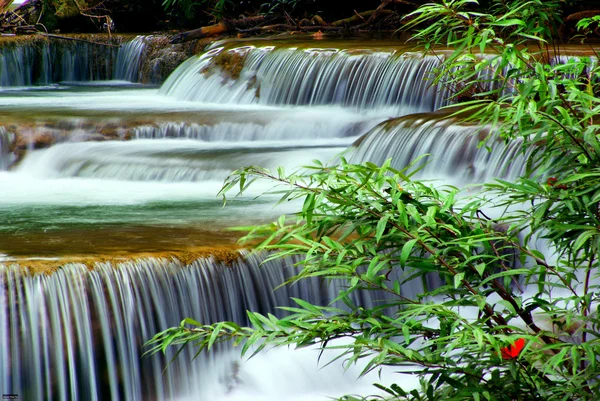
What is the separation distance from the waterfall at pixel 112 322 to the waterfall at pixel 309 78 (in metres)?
4.56

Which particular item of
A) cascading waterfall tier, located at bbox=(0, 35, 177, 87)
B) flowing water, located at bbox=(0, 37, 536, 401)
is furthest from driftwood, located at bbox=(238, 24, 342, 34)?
flowing water, located at bbox=(0, 37, 536, 401)

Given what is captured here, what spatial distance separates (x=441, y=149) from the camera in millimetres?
6789

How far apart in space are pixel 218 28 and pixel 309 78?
4.07m

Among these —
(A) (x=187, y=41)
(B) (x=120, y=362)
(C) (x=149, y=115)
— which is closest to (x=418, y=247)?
(B) (x=120, y=362)

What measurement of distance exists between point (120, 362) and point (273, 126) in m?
4.86

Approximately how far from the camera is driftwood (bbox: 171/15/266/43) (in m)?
13.4

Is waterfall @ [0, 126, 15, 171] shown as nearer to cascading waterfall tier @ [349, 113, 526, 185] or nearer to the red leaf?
cascading waterfall tier @ [349, 113, 526, 185]

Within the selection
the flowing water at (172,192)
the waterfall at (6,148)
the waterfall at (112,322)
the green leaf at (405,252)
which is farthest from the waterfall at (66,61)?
the green leaf at (405,252)

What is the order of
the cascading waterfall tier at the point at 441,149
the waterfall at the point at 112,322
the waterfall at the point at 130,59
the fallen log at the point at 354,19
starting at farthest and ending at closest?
the waterfall at the point at 130,59 → the fallen log at the point at 354,19 → the cascading waterfall tier at the point at 441,149 → the waterfall at the point at 112,322

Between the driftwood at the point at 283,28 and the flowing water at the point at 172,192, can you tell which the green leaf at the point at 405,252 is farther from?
the driftwood at the point at 283,28

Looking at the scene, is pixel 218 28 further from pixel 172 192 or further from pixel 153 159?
pixel 172 192

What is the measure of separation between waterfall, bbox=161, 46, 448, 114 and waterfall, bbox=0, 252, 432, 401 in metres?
4.56

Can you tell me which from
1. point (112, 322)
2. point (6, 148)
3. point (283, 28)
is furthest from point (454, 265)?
point (283, 28)

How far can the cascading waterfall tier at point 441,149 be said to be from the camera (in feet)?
20.9
